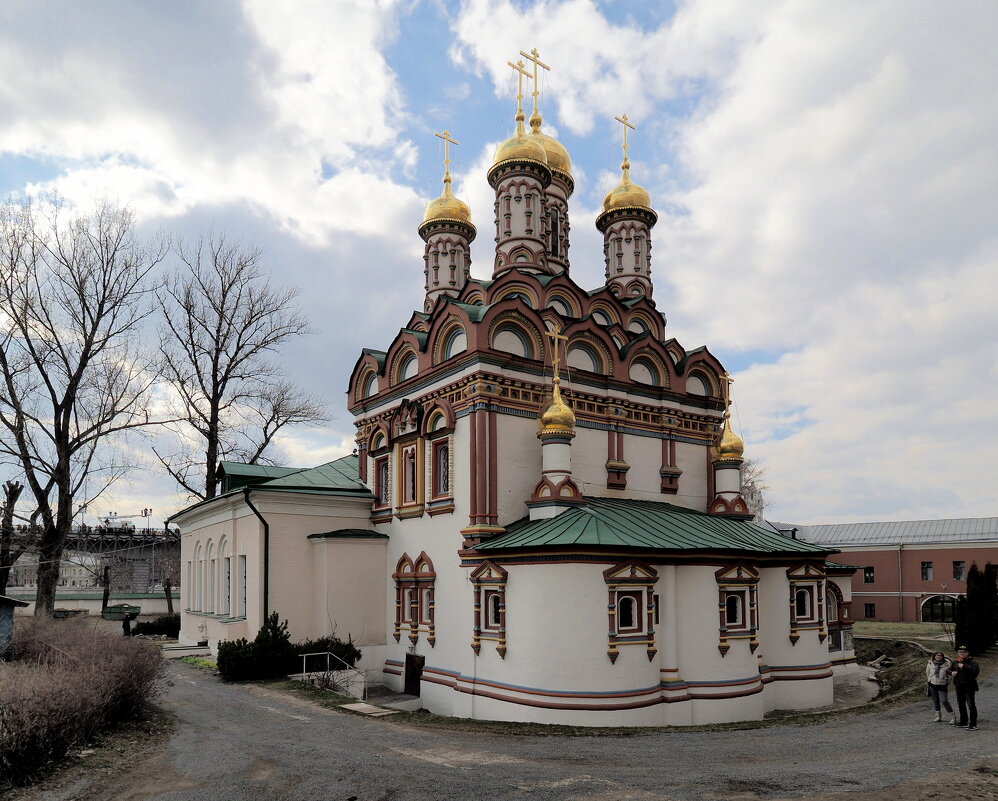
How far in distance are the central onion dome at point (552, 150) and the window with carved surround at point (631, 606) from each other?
13494 millimetres

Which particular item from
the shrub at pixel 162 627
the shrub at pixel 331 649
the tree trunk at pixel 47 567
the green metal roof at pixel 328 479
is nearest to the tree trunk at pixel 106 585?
the shrub at pixel 162 627

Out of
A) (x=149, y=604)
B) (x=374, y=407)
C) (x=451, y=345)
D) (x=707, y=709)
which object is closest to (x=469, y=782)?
(x=707, y=709)

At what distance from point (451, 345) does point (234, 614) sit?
9.59 m

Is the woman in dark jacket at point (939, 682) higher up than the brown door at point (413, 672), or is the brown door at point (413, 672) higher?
the woman in dark jacket at point (939, 682)

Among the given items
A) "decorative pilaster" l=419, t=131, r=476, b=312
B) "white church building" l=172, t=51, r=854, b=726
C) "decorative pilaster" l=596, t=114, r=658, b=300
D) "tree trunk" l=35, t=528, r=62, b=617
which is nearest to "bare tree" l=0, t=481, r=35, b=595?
"tree trunk" l=35, t=528, r=62, b=617

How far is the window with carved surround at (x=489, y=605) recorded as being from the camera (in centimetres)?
1481

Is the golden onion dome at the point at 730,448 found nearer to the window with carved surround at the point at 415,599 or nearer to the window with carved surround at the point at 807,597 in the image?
the window with carved surround at the point at 807,597

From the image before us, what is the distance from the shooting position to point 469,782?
9.07m

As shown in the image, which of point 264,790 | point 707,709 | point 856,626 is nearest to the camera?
point 264,790

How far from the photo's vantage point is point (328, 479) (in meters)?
21.0

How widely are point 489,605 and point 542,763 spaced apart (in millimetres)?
5393

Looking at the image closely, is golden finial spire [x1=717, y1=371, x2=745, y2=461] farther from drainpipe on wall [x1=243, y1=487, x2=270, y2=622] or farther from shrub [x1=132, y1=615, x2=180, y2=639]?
shrub [x1=132, y1=615, x2=180, y2=639]

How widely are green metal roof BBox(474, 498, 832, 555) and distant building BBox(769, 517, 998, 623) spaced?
2297cm

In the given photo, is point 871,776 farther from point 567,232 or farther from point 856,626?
point 856,626
